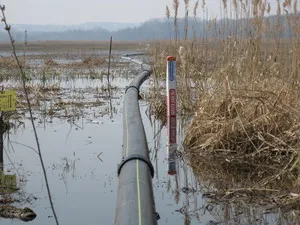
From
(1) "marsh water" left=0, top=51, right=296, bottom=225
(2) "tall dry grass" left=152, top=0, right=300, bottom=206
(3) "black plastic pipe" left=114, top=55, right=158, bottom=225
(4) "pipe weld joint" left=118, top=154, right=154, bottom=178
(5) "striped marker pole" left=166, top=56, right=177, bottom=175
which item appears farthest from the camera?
(5) "striped marker pole" left=166, top=56, right=177, bottom=175

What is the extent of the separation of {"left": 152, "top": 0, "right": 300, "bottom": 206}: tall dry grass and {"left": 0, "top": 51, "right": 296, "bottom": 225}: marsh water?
40 cm

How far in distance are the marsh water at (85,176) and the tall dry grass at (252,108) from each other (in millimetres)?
399

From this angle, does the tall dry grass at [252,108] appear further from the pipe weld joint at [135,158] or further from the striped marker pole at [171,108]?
the pipe weld joint at [135,158]

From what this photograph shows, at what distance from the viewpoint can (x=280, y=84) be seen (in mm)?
5703

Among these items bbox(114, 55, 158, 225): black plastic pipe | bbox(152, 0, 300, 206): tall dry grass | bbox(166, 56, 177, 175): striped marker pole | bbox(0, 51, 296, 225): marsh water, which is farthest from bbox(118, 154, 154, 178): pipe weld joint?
bbox(166, 56, 177, 175): striped marker pole

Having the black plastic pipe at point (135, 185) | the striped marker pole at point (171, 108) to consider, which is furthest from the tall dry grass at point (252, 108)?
the black plastic pipe at point (135, 185)

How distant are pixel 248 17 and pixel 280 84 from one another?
4.01 feet

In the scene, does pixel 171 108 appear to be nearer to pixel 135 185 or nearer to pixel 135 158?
pixel 135 158

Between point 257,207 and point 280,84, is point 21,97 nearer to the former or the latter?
point 280,84

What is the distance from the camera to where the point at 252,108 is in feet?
17.5

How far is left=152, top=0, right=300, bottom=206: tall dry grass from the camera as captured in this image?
470 centimetres

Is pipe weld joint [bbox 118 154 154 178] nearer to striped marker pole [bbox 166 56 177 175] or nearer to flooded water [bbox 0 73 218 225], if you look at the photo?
flooded water [bbox 0 73 218 225]

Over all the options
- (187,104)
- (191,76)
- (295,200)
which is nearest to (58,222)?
(295,200)

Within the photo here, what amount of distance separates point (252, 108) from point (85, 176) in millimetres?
1921
